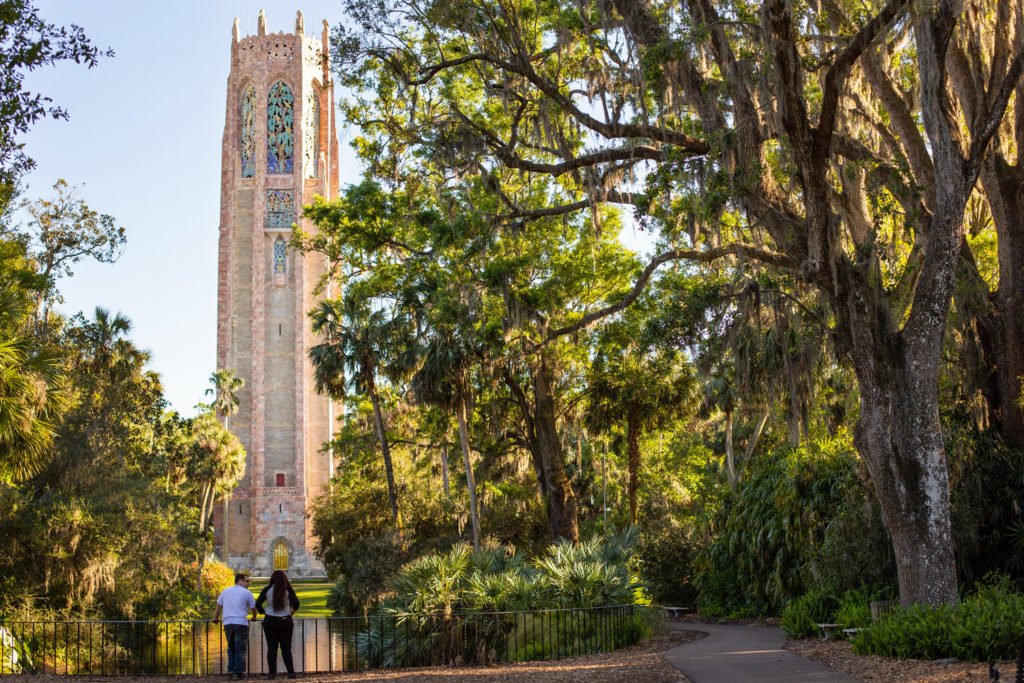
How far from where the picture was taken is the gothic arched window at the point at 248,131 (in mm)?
67812

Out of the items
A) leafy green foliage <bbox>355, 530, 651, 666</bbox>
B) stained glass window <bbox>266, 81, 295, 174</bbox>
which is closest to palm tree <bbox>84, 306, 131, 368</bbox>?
leafy green foliage <bbox>355, 530, 651, 666</bbox>

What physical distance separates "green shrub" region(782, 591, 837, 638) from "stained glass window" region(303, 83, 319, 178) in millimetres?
56317

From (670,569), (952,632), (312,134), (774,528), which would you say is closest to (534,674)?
(952,632)

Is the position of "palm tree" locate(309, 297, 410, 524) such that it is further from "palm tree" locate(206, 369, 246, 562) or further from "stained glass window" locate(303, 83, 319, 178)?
"stained glass window" locate(303, 83, 319, 178)

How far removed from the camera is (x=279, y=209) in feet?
218

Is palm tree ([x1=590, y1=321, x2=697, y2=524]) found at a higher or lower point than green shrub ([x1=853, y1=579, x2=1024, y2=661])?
higher

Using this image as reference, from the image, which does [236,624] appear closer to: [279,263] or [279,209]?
[279,263]

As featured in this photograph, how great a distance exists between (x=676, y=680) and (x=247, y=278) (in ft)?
195

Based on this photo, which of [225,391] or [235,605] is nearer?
[235,605]

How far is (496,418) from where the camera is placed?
2605 centimetres

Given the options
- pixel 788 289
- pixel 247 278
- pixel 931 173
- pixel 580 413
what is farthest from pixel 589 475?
pixel 247 278

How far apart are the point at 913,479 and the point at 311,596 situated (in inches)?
1590

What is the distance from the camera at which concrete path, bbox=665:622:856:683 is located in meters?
10.4

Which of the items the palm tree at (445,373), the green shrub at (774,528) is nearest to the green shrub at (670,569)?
the green shrub at (774,528)
